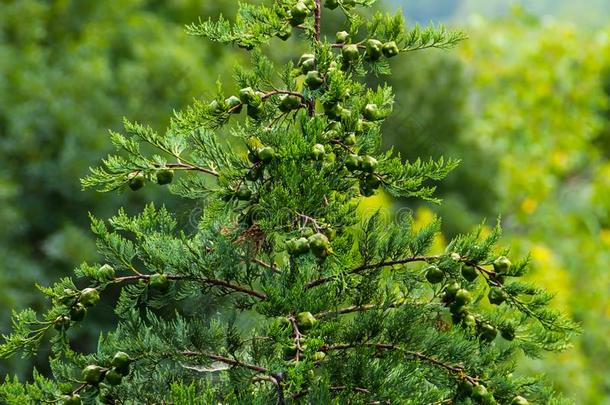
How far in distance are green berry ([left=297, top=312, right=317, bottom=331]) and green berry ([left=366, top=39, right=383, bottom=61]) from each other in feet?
2.26

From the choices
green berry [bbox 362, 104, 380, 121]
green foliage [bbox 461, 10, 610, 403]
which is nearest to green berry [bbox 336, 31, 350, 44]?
green berry [bbox 362, 104, 380, 121]

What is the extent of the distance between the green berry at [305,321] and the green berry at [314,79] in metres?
0.54

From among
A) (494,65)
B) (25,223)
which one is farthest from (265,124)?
(494,65)

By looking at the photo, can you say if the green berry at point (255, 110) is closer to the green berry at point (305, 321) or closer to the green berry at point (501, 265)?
the green berry at point (305, 321)

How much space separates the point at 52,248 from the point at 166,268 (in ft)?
25.5

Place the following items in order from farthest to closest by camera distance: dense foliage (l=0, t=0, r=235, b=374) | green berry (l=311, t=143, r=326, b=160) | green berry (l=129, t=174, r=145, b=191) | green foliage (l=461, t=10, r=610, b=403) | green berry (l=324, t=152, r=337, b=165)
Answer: green foliage (l=461, t=10, r=610, b=403)
dense foliage (l=0, t=0, r=235, b=374)
green berry (l=129, t=174, r=145, b=191)
green berry (l=324, t=152, r=337, b=165)
green berry (l=311, t=143, r=326, b=160)

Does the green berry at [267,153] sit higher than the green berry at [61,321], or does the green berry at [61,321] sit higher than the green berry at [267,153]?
the green berry at [267,153]

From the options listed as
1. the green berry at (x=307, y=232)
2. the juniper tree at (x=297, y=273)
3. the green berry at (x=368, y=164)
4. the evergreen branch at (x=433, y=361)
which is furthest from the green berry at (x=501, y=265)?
the green berry at (x=307, y=232)

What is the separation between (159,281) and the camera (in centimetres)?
223

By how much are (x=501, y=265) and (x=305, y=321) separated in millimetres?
483

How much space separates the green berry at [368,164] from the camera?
87.9 inches

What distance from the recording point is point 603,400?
11.2m

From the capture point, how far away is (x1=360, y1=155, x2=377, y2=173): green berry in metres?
2.23

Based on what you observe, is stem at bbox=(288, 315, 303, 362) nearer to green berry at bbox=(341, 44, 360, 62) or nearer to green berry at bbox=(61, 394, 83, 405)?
green berry at bbox=(61, 394, 83, 405)
